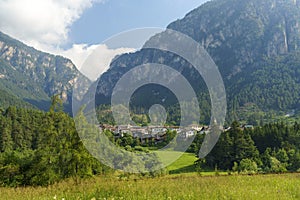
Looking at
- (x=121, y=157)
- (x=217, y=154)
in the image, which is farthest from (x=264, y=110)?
(x=121, y=157)

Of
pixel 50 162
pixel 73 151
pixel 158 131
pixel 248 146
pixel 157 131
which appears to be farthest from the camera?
pixel 157 131

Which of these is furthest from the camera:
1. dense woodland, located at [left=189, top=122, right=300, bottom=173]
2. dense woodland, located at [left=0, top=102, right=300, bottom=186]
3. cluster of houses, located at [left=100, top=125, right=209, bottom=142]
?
dense woodland, located at [left=189, top=122, right=300, bottom=173]

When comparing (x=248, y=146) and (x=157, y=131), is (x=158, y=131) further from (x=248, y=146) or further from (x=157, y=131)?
(x=248, y=146)

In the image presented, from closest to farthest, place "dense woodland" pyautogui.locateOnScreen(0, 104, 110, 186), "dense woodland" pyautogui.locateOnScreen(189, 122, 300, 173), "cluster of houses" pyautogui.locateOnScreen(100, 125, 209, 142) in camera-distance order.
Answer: "dense woodland" pyautogui.locateOnScreen(0, 104, 110, 186)
"cluster of houses" pyautogui.locateOnScreen(100, 125, 209, 142)
"dense woodland" pyautogui.locateOnScreen(189, 122, 300, 173)

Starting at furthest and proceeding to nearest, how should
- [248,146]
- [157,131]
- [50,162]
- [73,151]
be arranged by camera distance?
[157,131]
[248,146]
[50,162]
[73,151]

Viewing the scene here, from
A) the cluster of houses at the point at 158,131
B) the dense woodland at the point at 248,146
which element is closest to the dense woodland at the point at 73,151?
the dense woodland at the point at 248,146

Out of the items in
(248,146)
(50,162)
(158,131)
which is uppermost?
(158,131)

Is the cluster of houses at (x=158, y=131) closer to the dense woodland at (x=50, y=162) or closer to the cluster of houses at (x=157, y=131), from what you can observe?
the cluster of houses at (x=157, y=131)

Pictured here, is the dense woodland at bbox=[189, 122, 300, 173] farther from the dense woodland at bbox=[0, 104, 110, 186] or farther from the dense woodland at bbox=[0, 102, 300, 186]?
the dense woodland at bbox=[0, 104, 110, 186]

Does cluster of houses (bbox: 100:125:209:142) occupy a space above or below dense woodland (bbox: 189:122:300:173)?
above

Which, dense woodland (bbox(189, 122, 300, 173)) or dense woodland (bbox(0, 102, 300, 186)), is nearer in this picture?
dense woodland (bbox(0, 102, 300, 186))

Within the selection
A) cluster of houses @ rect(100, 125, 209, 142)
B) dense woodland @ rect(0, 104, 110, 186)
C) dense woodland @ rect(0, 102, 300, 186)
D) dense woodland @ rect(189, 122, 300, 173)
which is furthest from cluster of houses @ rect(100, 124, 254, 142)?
dense woodland @ rect(0, 104, 110, 186)

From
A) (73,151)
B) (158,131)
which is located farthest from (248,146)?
(73,151)

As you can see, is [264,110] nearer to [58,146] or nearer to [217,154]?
[217,154]
